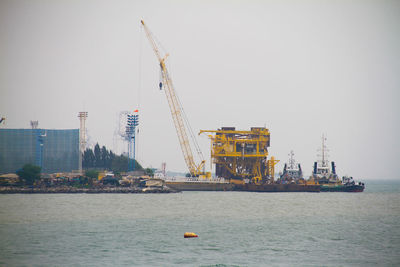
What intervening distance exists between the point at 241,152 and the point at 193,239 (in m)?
106

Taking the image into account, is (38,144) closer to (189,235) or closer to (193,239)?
(189,235)

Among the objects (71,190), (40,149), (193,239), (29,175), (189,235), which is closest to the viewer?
(193,239)

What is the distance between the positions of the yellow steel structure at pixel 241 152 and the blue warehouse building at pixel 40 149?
188 feet

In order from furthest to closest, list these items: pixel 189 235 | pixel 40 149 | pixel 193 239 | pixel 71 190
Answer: pixel 40 149 < pixel 71 190 < pixel 189 235 < pixel 193 239

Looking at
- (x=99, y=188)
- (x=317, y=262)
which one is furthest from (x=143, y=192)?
(x=317, y=262)

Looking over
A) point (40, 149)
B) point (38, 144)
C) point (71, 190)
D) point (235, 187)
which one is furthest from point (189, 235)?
point (38, 144)

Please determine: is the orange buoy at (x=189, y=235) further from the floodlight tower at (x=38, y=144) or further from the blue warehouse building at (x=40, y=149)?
the floodlight tower at (x=38, y=144)

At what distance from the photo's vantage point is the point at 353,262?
3919cm

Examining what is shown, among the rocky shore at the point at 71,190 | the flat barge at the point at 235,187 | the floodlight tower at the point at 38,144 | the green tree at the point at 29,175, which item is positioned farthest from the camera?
the floodlight tower at the point at 38,144

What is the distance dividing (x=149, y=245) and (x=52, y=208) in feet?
123

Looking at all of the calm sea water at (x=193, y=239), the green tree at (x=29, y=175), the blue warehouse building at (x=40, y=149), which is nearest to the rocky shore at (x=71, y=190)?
the green tree at (x=29, y=175)

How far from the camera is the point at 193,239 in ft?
161

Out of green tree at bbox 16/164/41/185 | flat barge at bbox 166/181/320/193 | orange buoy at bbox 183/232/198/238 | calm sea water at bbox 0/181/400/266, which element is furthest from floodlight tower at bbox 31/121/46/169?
orange buoy at bbox 183/232/198/238

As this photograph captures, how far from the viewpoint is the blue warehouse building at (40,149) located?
186 meters
